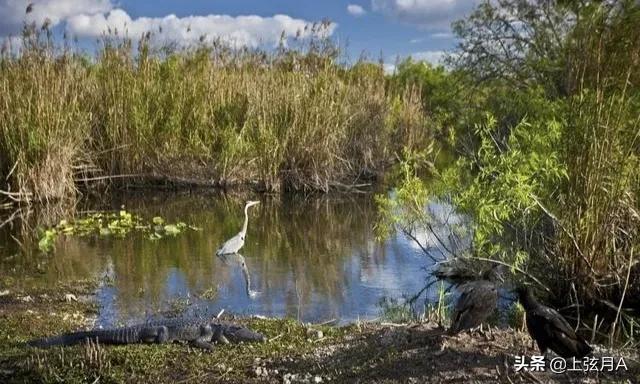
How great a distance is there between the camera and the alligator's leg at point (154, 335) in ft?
17.0

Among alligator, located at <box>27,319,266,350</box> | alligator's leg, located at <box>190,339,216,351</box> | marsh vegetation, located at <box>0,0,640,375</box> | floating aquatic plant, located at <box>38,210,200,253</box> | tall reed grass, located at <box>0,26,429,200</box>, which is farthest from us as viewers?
tall reed grass, located at <box>0,26,429,200</box>

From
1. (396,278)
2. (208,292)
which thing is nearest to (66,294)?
(208,292)

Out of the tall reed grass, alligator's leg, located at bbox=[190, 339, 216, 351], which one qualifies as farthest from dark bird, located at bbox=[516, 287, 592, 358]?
the tall reed grass

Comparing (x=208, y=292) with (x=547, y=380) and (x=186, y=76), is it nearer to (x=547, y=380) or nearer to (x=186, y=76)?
(x=547, y=380)

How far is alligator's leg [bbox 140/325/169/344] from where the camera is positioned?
5180 mm

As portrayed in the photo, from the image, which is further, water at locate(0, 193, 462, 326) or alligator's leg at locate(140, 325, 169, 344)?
water at locate(0, 193, 462, 326)

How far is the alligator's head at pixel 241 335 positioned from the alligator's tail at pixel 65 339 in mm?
828

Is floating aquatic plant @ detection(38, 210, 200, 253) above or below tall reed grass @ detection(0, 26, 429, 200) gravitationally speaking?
below

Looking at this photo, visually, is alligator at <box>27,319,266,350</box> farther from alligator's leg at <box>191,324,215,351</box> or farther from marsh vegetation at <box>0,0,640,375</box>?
marsh vegetation at <box>0,0,640,375</box>

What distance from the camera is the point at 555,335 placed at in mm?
3924

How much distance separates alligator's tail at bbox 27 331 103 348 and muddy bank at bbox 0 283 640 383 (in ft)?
0.38

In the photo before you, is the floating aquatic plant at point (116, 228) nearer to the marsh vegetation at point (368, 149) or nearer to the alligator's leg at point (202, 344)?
the marsh vegetation at point (368, 149)

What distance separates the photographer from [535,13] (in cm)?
1936

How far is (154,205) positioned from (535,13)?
11405mm
